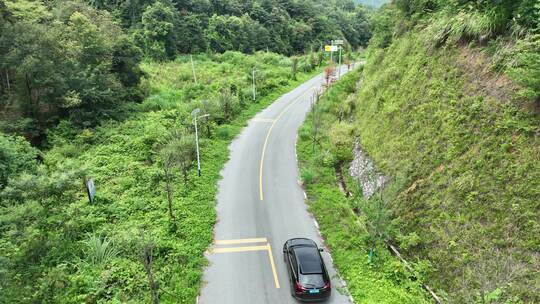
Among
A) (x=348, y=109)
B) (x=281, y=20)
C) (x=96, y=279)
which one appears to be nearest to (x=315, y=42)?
(x=281, y=20)

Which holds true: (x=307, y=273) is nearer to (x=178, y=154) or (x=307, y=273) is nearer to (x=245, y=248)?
(x=245, y=248)

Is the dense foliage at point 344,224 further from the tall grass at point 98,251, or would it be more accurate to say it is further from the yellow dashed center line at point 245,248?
the tall grass at point 98,251

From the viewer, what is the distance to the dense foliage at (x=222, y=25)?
5828 centimetres

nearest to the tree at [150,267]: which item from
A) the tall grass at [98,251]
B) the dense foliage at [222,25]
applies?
the tall grass at [98,251]

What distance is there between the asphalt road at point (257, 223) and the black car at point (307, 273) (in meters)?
0.67

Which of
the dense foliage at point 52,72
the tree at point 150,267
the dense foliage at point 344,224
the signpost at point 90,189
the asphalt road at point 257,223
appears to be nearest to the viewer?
the tree at point 150,267

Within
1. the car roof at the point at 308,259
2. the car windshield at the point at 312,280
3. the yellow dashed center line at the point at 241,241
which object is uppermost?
the car roof at the point at 308,259

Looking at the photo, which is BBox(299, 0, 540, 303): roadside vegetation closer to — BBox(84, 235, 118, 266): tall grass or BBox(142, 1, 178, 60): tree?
BBox(84, 235, 118, 266): tall grass

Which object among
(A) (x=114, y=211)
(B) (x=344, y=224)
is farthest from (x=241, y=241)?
(A) (x=114, y=211)

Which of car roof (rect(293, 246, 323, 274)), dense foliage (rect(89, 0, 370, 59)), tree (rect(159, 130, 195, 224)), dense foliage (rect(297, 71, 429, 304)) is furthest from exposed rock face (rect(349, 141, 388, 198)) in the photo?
dense foliage (rect(89, 0, 370, 59))

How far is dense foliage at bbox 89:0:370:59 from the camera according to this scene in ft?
191

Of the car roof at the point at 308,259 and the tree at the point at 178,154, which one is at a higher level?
the tree at the point at 178,154

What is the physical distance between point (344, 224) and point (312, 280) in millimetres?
5228

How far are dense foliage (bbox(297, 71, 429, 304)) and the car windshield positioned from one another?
1552 mm
